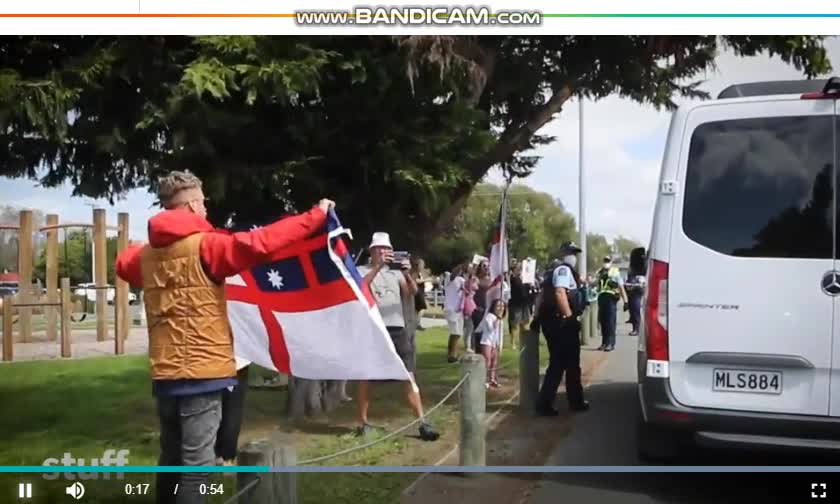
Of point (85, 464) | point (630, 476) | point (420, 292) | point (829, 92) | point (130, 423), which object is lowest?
point (630, 476)

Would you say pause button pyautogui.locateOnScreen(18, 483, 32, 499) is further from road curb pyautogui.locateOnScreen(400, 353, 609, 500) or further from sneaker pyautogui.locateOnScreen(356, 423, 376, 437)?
road curb pyautogui.locateOnScreen(400, 353, 609, 500)

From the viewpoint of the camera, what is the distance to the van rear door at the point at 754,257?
10.8 feet

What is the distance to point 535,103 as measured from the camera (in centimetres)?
363

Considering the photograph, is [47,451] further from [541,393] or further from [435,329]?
[541,393]

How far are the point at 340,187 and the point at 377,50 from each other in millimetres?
584

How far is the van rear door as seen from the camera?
330 centimetres

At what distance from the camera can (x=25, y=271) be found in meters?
3.55

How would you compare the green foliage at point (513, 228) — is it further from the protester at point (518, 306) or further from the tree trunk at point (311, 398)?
the tree trunk at point (311, 398)

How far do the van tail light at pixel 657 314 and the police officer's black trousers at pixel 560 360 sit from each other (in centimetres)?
107

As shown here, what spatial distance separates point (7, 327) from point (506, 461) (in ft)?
7.08

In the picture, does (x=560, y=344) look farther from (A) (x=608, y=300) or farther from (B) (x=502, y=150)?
(B) (x=502, y=150)

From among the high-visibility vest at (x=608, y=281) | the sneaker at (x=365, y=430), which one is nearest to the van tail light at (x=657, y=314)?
the high-visibility vest at (x=608, y=281)
